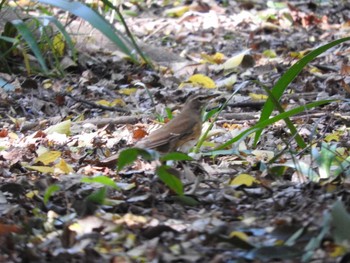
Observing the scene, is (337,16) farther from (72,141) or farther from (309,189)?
(309,189)

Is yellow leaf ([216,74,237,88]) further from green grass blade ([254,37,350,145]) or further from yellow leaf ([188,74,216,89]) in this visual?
green grass blade ([254,37,350,145])

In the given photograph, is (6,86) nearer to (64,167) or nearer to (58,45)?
(58,45)

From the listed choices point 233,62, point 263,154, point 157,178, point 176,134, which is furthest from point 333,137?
point 233,62

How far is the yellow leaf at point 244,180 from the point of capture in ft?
13.0

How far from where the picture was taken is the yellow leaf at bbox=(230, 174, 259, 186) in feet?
13.0

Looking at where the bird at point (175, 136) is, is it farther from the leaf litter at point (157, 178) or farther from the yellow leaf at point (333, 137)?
the yellow leaf at point (333, 137)

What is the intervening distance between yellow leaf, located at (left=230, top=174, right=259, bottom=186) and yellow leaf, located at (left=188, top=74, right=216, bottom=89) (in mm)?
3529

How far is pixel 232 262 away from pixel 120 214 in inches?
32.9

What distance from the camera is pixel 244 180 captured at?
13.1 ft

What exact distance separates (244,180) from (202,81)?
3674 mm

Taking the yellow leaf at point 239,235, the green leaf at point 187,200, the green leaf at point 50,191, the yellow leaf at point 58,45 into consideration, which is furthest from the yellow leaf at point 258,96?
the yellow leaf at point 239,235

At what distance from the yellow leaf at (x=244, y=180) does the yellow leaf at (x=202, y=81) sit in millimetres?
3529

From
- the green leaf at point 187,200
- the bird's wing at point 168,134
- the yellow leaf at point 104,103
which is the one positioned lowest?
the yellow leaf at point 104,103

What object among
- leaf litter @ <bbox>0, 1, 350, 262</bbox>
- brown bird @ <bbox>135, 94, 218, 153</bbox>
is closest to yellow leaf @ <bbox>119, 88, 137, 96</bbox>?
leaf litter @ <bbox>0, 1, 350, 262</bbox>
